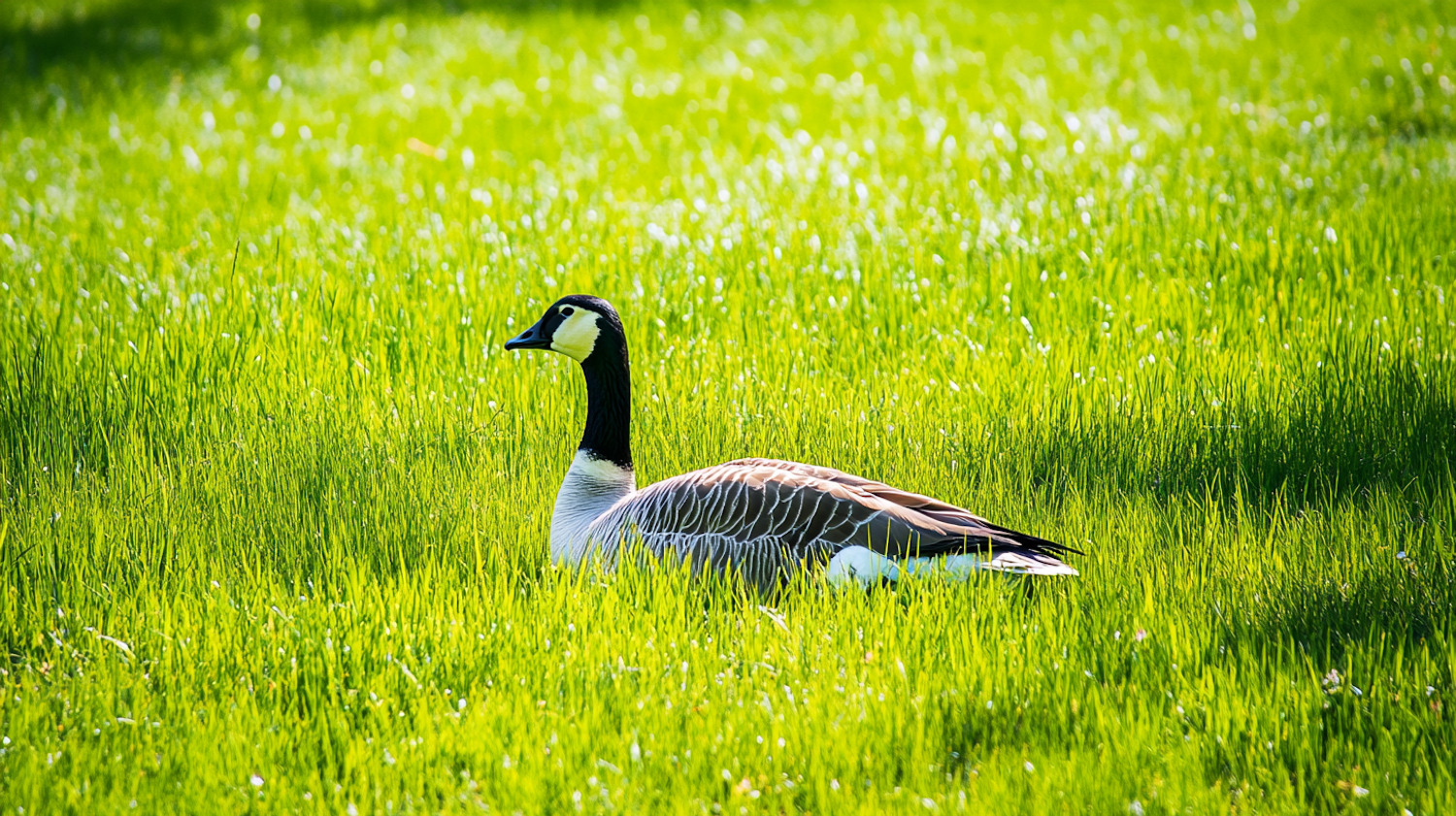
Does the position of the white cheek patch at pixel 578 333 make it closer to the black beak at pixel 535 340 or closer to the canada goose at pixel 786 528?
the black beak at pixel 535 340

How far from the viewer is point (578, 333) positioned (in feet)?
18.7

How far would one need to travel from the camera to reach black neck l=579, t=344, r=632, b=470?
18.6 feet

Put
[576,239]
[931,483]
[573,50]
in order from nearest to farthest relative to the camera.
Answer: [931,483]
[576,239]
[573,50]

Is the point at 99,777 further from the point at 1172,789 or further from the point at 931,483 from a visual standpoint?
the point at 931,483

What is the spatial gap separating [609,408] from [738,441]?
3.61 ft

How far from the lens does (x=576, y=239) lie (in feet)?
32.6

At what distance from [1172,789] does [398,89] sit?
47.3ft

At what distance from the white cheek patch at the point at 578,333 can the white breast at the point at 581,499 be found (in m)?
0.52

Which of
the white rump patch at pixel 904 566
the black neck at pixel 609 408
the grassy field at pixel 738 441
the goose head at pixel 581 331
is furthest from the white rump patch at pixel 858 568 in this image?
the goose head at pixel 581 331

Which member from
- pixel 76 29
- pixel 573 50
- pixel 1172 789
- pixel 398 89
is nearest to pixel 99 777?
pixel 1172 789

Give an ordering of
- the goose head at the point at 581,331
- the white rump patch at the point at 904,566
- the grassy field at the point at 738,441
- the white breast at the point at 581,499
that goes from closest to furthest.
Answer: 1. the grassy field at the point at 738,441
2. the white rump patch at the point at 904,566
3. the white breast at the point at 581,499
4. the goose head at the point at 581,331

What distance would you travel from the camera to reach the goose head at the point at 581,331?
5660 millimetres

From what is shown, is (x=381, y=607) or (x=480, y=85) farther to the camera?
(x=480, y=85)

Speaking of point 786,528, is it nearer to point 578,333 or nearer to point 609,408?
point 609,408
